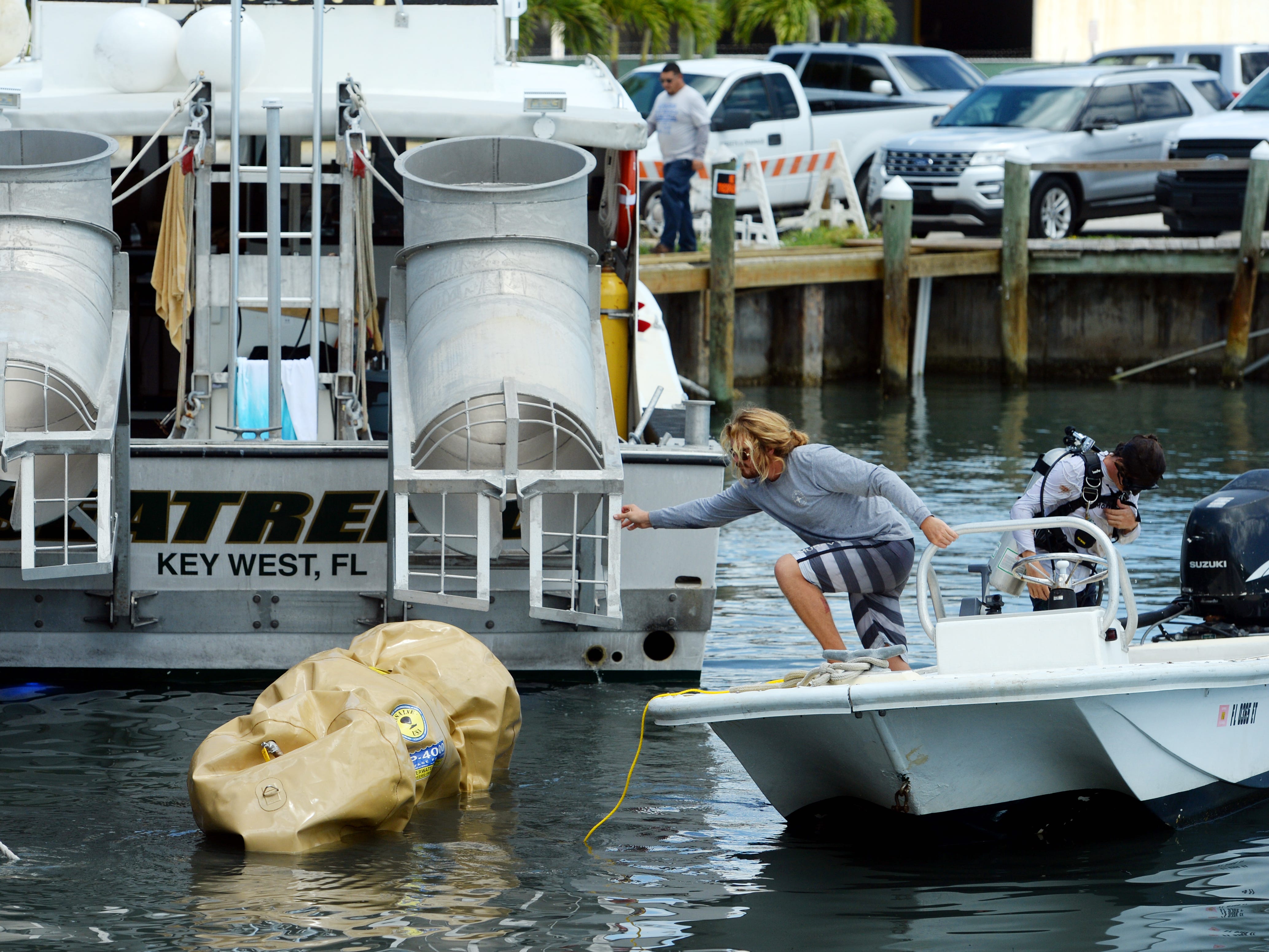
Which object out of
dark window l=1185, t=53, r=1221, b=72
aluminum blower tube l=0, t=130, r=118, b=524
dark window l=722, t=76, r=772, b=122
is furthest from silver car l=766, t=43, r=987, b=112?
aluminum blower tube l=0, t=130, r=118, b=524

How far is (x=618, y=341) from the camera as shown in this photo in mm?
9695

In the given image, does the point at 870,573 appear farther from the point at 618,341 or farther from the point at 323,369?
the point at 323,369

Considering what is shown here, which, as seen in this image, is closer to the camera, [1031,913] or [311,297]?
[1031,913]

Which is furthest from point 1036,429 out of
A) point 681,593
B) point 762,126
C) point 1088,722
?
point 1088,722

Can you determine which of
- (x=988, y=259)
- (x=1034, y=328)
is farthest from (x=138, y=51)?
(x=1034, y=328)

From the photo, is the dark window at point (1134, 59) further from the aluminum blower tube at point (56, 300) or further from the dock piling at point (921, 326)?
the aluminum blower tube at point (56, 300)

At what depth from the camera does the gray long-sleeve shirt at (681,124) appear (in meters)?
17.9

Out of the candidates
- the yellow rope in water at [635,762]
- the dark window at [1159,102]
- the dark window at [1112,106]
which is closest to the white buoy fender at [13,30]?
the yellow rope in water at [635,762]

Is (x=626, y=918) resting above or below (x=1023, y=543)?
below

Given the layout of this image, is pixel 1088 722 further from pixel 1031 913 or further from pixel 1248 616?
pixel 1248 616

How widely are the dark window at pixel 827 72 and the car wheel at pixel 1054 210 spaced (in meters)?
3.72

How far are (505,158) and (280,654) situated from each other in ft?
7.67

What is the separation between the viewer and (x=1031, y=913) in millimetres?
5879

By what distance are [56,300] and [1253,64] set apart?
2068 centimetres
